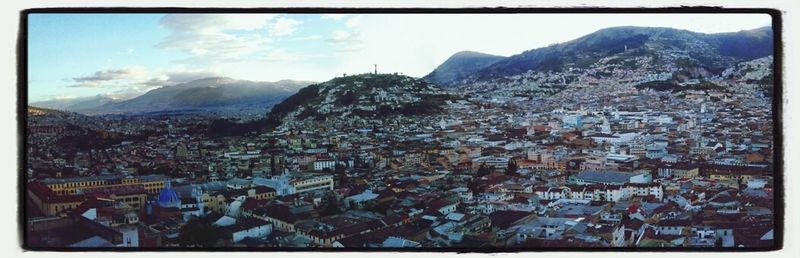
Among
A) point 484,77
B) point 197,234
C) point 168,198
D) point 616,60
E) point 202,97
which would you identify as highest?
point 616,60

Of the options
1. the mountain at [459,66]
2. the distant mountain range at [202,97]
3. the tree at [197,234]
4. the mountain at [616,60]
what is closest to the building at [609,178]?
the mountain at [616,60]

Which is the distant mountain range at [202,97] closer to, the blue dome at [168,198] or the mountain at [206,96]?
the mountain at [206,96]

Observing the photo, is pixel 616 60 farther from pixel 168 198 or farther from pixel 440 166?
pixel 168 198

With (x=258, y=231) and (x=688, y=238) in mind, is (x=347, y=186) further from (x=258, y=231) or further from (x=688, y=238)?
(x=688, y=238)

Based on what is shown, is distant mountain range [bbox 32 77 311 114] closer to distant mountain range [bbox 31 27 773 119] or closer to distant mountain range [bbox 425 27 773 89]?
distant mountain range [bbox 31 27 773 119]

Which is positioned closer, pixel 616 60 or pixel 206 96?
pixel 206 96

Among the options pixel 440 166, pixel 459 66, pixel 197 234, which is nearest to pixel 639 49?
pixel 459 66

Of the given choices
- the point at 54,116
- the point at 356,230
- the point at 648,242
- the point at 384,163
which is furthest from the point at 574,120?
the point at 54,116
